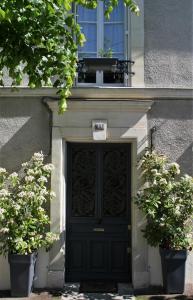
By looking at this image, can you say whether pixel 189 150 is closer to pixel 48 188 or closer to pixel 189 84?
pixel 189 84

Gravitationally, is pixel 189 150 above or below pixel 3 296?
above

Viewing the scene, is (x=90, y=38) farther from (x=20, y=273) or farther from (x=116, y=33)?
(x=20, y=273)

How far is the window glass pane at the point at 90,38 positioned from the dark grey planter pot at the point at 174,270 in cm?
364

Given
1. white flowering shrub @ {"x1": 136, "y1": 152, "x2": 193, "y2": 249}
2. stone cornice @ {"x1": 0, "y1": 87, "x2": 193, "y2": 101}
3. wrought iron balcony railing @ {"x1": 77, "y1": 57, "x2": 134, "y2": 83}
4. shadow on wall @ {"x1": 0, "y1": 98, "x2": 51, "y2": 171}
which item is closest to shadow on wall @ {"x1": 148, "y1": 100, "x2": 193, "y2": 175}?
stone cornice @ {"x1": 0, "y1": 87, "x2": 193, "y2": 101}

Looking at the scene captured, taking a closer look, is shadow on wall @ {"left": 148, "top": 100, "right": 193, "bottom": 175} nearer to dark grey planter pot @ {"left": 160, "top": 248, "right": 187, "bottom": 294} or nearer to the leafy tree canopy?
dark grey planter pot @ {"left": 160, "top": 248, "right": 187, "bottom": 294}

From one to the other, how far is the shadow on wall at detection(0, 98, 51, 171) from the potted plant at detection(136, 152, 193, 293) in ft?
5.93

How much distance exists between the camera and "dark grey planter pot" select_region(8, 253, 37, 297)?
6.68 metres

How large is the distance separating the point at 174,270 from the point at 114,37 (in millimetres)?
4049

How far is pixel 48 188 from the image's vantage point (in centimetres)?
730

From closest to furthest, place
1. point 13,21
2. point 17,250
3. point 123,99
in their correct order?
point 13,21 → point 17,250 → point 123,99

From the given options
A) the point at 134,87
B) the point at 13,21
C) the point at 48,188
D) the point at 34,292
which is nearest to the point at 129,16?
the point at 134,87

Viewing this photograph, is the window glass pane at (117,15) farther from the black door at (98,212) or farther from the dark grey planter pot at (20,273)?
the dark grey planter pot at (20,273)

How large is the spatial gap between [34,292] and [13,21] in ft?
14.6

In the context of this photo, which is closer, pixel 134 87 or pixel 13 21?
pixel 13 21
